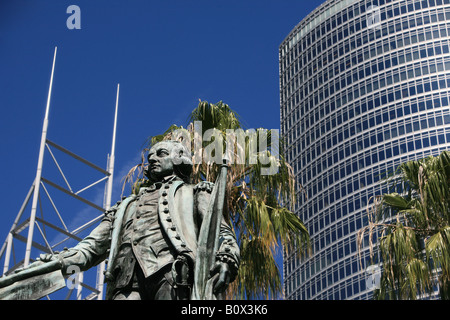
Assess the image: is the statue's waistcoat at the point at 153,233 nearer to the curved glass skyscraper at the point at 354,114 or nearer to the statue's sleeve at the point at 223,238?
the statue's sleeve at the point at 223,238

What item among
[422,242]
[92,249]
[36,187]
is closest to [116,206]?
[92,249]

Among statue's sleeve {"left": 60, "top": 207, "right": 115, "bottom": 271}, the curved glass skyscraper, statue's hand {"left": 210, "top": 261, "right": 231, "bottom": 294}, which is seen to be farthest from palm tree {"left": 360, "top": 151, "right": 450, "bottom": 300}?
the curved glass skyscraper

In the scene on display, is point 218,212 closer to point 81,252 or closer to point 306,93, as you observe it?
point 81,252

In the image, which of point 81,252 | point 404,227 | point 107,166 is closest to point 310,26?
point 107,166

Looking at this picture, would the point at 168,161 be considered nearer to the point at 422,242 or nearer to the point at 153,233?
the point at 153,233

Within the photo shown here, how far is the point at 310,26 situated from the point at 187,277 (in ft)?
371

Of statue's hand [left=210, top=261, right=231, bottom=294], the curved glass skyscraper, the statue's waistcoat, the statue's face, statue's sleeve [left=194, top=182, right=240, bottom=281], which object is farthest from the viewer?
the curved glass skyscraper

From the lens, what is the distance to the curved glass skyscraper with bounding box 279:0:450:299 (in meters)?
97.3

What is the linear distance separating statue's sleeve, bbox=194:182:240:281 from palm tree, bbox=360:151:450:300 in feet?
23.8

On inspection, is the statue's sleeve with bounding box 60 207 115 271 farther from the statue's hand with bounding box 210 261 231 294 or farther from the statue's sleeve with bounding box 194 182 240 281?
the statue's hand with bounding box 210 261 231 294

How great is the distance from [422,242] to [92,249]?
9423 millimetres

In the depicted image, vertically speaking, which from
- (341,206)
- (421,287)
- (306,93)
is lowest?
(421,287)

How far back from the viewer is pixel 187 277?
7.23m

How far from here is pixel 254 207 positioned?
14234 mm
